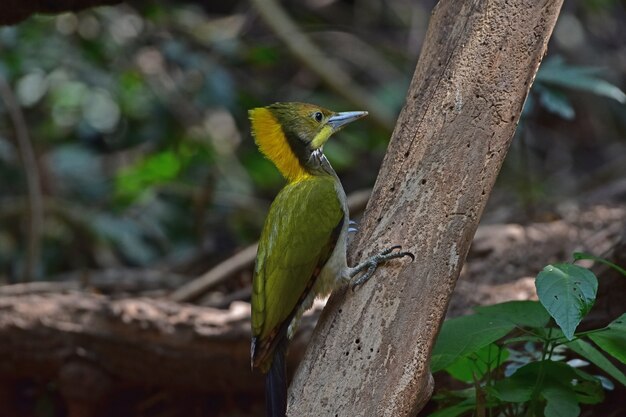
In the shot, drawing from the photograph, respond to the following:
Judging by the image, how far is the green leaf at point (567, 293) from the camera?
7.88 ft

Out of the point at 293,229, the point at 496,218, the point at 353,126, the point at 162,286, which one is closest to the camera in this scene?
the point at 293,229

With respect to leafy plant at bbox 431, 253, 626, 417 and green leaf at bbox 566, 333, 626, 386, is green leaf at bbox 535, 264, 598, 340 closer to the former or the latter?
leafy plant at bbox 431, 253, 626, 417

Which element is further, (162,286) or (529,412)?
(162,286)

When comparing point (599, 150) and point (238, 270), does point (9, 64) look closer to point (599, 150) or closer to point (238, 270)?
point (238, 270)

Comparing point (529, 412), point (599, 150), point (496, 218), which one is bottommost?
point (599, 150)

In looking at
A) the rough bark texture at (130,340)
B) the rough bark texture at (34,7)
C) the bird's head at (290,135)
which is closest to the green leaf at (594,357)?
the bird's head at (290,135)

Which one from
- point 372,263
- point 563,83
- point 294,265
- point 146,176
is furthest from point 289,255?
point 146,176

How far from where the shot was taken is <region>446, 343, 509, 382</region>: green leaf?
2816mm

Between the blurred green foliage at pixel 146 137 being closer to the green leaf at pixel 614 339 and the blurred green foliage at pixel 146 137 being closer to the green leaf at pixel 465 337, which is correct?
the green leaf at pixel 465 337

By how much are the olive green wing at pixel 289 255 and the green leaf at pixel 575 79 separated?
1.66 meters

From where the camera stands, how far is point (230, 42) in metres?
6.34

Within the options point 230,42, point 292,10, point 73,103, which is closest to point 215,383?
point 230,42

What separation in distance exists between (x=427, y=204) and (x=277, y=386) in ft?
2.29

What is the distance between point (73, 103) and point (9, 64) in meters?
0.88
